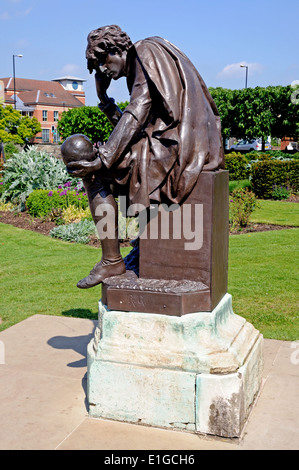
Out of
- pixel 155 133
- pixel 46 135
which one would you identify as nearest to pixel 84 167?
pixel 155 133

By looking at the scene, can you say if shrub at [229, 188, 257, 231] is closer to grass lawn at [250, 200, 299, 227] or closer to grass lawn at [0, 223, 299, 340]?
grass lawn at [250, 200, 299, 227]

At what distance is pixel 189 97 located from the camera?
10.2 ft

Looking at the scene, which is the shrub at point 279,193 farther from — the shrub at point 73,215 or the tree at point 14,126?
the tree at point 14,126

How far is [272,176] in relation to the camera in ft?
51.2

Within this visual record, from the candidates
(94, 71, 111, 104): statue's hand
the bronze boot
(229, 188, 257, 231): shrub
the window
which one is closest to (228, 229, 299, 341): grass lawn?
(229, 188, 257, 231): shrub

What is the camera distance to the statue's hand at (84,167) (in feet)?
10.3

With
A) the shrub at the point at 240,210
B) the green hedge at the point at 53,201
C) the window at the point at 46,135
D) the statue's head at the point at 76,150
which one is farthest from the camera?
the window at the point at 46,135

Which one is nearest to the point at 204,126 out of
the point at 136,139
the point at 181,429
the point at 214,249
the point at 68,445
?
the point at 136,139

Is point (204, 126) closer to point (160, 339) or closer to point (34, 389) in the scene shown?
point (160, 339)

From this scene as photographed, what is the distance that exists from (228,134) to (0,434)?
40191 millimetres

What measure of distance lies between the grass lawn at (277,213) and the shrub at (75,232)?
12.2 feet

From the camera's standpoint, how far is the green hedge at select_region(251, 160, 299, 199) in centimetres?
1559

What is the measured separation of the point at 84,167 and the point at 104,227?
486 millimetres

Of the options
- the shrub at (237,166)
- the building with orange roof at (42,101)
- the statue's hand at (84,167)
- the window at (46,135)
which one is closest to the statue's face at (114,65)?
the statue's hand at (84,167)
